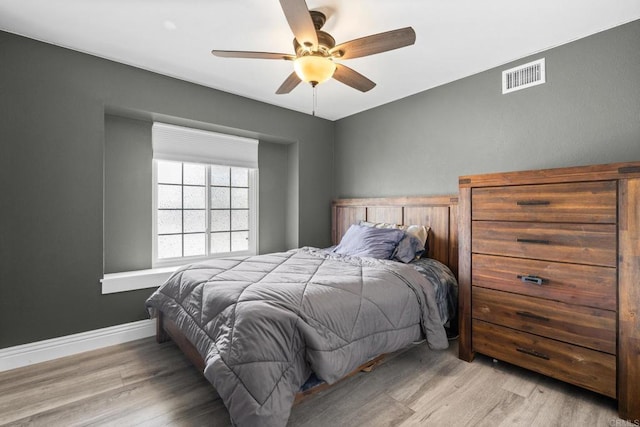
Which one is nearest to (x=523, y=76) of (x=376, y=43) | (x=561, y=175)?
(x=561, y=175)

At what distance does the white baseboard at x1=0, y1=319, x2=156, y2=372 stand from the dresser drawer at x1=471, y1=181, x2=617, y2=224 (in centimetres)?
306

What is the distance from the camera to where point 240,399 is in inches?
51.2

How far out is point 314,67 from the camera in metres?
1.87

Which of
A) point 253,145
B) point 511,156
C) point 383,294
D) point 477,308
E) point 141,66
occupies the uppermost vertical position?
point 141,66

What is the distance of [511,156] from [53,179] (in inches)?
151

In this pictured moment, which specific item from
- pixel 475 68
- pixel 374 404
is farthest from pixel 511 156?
pixel 374 404

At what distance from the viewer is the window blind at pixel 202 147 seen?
10.1 ft

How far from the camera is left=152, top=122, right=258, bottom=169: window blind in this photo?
308cm

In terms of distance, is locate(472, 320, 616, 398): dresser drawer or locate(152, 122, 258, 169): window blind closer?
locate(472, 320, 616, 398): dresser drawer

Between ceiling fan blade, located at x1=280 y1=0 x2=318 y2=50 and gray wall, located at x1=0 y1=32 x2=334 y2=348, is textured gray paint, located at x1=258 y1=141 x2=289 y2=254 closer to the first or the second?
gray wall, located at x1=0 y1=32 x2=334 y2=348

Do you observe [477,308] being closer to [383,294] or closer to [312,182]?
[383,294]

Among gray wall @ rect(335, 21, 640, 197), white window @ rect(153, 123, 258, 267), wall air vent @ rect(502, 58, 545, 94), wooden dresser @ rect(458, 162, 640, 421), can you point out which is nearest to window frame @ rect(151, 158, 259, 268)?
white window @ rect(153, 123, 258, 267)

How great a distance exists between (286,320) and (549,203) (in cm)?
177

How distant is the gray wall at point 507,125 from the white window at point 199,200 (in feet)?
4.87
